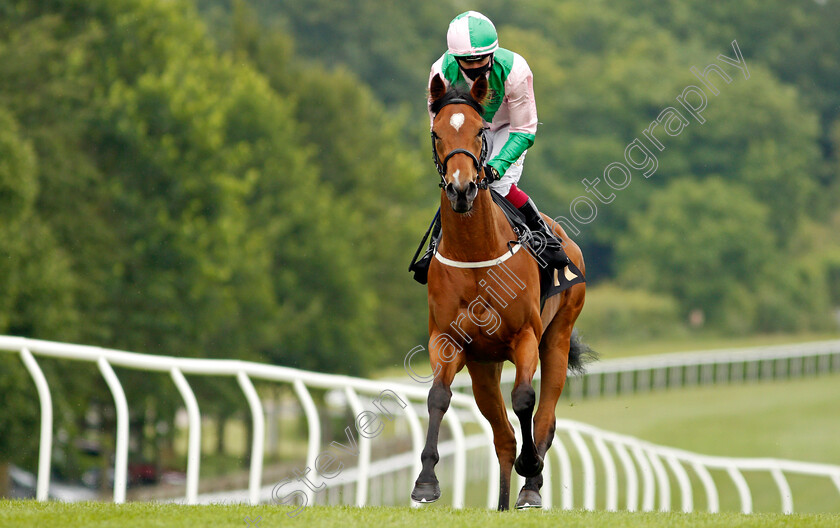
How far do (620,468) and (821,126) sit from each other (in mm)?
46700

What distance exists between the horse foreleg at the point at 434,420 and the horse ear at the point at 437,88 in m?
1.04

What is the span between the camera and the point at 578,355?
6523mm

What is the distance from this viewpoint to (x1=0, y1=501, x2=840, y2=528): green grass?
15.1 feet

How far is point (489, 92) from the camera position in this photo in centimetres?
522

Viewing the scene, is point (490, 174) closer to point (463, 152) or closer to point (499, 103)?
point (499, 103)

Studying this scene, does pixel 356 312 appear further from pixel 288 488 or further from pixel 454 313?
pixel 454 313

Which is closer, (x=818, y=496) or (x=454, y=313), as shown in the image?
(x=454, y=313)

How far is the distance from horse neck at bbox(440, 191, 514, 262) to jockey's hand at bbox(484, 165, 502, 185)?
59 millimetres

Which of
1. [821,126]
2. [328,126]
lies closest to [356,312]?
[328,126]

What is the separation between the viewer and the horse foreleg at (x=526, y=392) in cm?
518

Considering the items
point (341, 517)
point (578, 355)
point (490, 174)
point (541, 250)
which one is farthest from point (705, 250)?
point (341, 517)

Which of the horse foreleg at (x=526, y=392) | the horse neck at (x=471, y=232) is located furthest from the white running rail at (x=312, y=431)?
the horse neck at (x=471, y=232)

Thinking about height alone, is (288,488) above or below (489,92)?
below

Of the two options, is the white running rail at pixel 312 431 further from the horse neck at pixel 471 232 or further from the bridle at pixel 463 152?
the bridle at pixel 463 152
